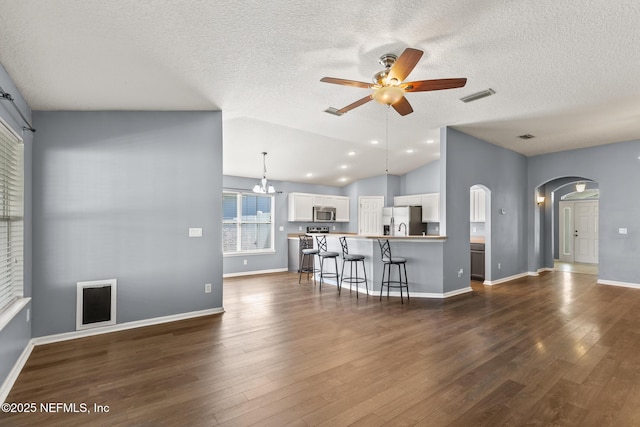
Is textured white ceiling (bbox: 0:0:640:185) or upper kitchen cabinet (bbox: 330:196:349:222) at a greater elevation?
textured white ceiling (bbox: 0:0:640:185)

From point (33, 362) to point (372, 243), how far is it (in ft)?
14.8

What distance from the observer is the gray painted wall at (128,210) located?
3428 millimetres

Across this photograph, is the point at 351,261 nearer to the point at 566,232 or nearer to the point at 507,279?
the point at 507,279

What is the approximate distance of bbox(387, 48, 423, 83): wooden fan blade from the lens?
2398 mm

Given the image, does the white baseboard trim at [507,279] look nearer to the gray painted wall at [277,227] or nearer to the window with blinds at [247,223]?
the gray painted wall at [277,227]

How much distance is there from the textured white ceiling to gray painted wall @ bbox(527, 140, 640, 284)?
1.78 meters

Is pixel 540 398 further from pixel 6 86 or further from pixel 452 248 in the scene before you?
pixel 6 86

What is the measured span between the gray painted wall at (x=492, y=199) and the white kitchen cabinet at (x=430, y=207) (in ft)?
5.03

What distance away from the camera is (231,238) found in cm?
779

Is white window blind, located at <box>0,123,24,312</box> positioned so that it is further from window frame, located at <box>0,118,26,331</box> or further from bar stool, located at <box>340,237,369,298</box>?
bar stool, located at <box>340,237,369,298</box>

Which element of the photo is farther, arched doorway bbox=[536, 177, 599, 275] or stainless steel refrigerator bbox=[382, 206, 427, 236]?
arched doorway bbox=[536, 177, 599, 275]

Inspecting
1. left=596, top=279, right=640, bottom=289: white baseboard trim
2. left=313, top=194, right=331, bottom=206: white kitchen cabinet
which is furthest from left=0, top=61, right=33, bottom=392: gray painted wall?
left=596, top=279, right=640, bottom=289: white baseboard trim

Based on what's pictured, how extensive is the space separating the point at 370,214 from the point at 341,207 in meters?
0.91

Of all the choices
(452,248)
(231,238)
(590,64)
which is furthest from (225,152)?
(590,64)
